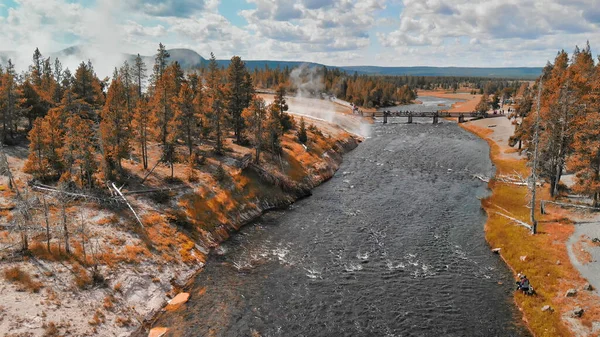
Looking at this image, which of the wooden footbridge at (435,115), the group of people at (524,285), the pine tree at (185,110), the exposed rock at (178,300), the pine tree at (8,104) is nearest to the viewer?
the exposed rock at (178,300)

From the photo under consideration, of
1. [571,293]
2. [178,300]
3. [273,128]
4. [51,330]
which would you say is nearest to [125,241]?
[178,300]

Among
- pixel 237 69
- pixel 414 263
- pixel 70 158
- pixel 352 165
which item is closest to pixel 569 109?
pixel 414 263

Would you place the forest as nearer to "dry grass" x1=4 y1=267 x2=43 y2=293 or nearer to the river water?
the river water

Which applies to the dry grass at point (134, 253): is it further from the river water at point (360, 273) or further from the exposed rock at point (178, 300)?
the river water at point (360, 273)

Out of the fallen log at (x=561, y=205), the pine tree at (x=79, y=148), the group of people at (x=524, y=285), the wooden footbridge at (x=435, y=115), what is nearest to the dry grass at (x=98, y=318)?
the pine tree at (x=79, y=148)

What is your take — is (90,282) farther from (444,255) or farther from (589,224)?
(589,224)
